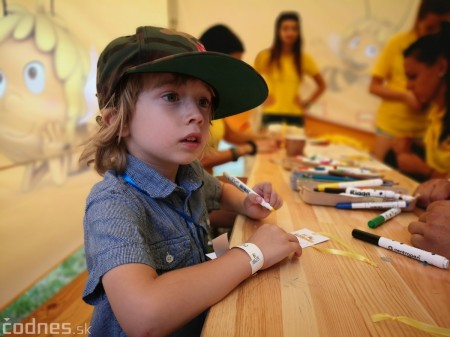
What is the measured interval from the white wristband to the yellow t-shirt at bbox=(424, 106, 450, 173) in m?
1.89

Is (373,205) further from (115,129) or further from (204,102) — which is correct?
(115,129)

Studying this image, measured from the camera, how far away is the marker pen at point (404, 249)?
1.72ft

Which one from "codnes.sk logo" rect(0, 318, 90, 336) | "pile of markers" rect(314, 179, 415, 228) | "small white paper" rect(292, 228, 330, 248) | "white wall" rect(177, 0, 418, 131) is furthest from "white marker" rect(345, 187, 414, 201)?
"white wall" rect(177, 0, 418, 131)

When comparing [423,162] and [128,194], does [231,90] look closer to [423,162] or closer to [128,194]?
[128,194]

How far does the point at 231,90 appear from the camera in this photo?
0.66 metres

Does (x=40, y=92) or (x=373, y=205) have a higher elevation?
(x=40, y=92)

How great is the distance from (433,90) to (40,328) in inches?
99.0

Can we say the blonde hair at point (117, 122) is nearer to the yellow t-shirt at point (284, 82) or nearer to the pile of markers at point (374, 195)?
the pile of markers at point (374, 195)

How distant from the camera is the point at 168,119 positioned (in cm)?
57

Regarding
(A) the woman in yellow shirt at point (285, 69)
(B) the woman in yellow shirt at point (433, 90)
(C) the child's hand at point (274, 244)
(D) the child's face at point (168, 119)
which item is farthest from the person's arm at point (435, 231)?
(A) the woman in yellow shirt at point (285, 69)

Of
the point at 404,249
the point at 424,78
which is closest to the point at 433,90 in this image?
the point at 424,78

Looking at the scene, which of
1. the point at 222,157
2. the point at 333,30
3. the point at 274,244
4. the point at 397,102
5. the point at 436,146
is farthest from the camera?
the point at 333,30

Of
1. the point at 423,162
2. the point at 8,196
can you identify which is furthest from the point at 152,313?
the point at 423,162

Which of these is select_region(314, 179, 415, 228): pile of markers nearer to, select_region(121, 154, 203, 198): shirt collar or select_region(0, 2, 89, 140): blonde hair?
select_region(121, 154, 203, 198): shirt collar
